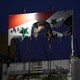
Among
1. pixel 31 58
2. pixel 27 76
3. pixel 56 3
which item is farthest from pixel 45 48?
pixel 56 3

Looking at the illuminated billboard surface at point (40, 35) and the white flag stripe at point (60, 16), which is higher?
the white flag stripe at point (60, 16)

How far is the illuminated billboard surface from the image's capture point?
2.79m

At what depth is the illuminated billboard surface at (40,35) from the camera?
279cm

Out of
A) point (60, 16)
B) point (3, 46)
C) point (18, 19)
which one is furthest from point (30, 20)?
point (3, 46)

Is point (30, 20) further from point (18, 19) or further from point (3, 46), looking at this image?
point (3, 46)

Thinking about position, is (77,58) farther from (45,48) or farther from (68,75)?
(45,48)

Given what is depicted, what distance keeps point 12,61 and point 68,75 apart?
70cm

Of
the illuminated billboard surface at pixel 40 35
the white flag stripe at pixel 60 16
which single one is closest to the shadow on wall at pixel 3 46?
the illuminated billboard surface at pixel 40 35

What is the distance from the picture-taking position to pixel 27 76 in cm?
281

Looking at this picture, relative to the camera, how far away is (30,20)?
2930mm

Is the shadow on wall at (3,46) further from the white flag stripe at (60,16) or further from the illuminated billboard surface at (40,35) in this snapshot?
the white flag stripe at (60,16)

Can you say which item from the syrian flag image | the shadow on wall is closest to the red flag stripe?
Result: the syrian flag image

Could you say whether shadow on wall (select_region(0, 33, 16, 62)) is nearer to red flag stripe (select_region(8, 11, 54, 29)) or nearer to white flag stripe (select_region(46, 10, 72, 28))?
red flag stripe (select_region(8, 11, 54, 29))

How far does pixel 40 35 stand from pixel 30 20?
8.8 inches
